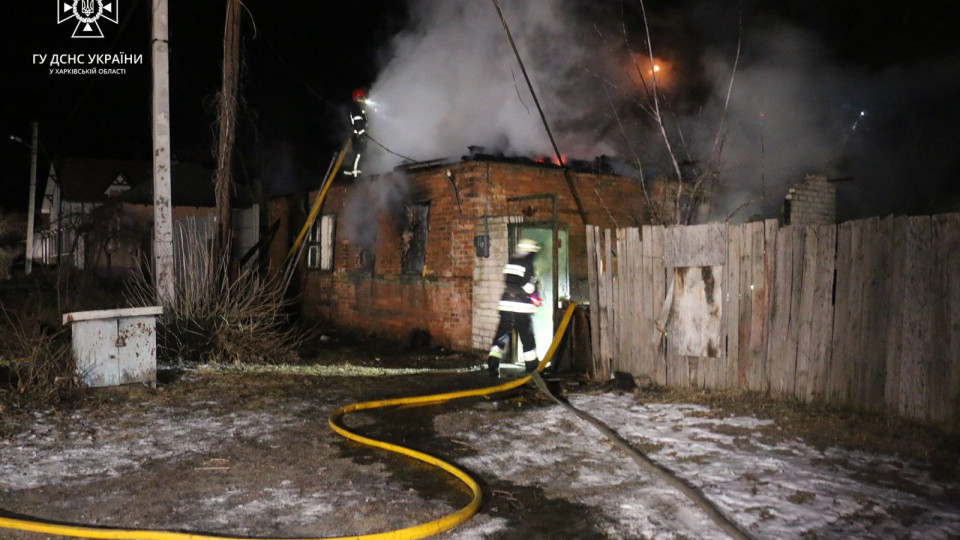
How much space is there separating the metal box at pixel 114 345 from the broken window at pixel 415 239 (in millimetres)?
5500

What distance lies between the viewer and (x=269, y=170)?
95.9 ft

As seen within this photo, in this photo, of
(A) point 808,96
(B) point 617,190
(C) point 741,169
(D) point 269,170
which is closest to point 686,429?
(B) point 617,190

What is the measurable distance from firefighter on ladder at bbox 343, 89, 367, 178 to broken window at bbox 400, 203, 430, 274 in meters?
2.28

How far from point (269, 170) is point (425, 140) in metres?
17.0

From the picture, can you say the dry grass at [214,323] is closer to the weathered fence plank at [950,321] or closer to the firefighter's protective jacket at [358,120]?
the firefighter's protective jacket at [358,120]

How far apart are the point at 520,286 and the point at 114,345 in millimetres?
4827

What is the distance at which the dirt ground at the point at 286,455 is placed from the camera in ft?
13.4

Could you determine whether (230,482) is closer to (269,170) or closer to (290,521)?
(290,521)

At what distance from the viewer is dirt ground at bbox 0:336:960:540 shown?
13.4 ft

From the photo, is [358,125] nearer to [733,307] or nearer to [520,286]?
[520,286]

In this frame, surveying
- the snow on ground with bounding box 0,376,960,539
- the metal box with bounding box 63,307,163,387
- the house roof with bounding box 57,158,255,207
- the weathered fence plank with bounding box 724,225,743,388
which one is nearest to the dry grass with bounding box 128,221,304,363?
the metal box with bounding box 63,307,163,387

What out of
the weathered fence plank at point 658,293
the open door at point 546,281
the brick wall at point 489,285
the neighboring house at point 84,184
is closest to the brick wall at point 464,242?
the brick wall at point 489,285

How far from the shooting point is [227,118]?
1096cm

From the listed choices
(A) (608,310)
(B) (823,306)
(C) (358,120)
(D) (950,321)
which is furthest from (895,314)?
(C) (358,120)
